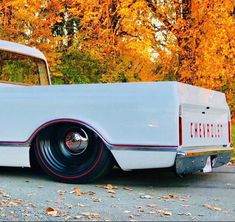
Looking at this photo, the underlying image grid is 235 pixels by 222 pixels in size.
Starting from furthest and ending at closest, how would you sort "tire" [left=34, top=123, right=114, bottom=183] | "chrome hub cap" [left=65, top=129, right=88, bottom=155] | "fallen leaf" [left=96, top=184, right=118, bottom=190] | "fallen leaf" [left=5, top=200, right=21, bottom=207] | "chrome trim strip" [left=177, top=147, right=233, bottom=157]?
"chrome hub cap" [left=65, top=129, right=88, bottom=155], "tire" [left=34, top=123, right=114, bottom=183], "fallen leaf" [left=96, top=184, right=118, bottom=190], "chrome trim strip" [left=177, top=147, right=233, bottom=157], "fallen leaf" [left=5, top=200, right=21, bottom=207]

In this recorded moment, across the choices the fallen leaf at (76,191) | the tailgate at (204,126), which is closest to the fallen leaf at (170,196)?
the tailgate at (204,126)

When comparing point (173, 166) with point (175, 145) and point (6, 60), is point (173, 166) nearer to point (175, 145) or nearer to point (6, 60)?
point (175, 145)

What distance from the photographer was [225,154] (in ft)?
22.4

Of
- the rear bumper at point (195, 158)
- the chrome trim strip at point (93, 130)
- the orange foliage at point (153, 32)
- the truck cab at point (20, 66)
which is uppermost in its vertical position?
the orange foliage at point (153, 32)

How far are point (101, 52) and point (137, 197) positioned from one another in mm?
10150

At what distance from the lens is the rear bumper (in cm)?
571

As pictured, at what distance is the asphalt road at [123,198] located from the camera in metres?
4.59

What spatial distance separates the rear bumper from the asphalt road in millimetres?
253

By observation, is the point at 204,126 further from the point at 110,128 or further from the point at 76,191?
the point at 76,191

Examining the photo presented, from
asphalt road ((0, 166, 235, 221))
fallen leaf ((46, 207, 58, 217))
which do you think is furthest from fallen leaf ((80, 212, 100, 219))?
fallen leaf ((46, 207, 58, 217))

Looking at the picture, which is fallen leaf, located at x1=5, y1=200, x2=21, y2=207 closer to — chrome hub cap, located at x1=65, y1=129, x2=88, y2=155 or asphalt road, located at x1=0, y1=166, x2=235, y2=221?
asphalt road, located at x1=0, y1=166, x2=235, y2=221

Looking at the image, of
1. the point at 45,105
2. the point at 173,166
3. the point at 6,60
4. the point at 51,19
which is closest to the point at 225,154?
the point at 173,166

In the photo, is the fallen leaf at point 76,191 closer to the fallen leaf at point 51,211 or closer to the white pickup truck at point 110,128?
the white pickup truck at point 110,128

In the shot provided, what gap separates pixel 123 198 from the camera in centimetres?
542
